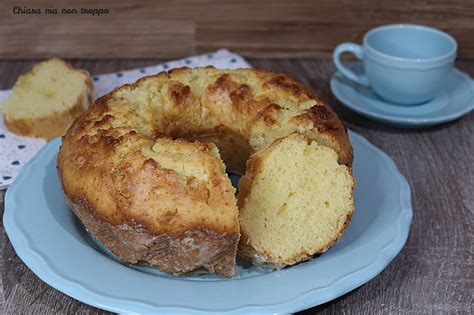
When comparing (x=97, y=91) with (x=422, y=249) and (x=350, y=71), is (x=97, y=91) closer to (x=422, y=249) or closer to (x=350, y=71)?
(x=350, y=71)

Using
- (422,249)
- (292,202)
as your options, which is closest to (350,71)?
(422,249)

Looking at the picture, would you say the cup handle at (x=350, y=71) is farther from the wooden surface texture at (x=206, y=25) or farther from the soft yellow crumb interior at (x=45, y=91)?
the soft yellow crumb interior at (x=45, y=91)

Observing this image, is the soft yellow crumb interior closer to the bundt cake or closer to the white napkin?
the white napkin

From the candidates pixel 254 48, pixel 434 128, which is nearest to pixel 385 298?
pixel 434 128

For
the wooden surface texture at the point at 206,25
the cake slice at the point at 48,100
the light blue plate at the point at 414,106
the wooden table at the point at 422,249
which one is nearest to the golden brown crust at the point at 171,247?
the wooden table at the point at 422,249

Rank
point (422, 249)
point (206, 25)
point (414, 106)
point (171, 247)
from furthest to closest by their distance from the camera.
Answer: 1. point (206, 25)
2. point (414, 106)
3. point (422, 249)
4. point (171, 247)

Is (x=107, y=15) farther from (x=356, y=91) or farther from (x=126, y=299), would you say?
(x=126, y=299)

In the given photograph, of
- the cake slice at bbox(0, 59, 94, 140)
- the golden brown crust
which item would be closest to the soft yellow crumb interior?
the cake slice at bbox(0, 59, 94, 140)
